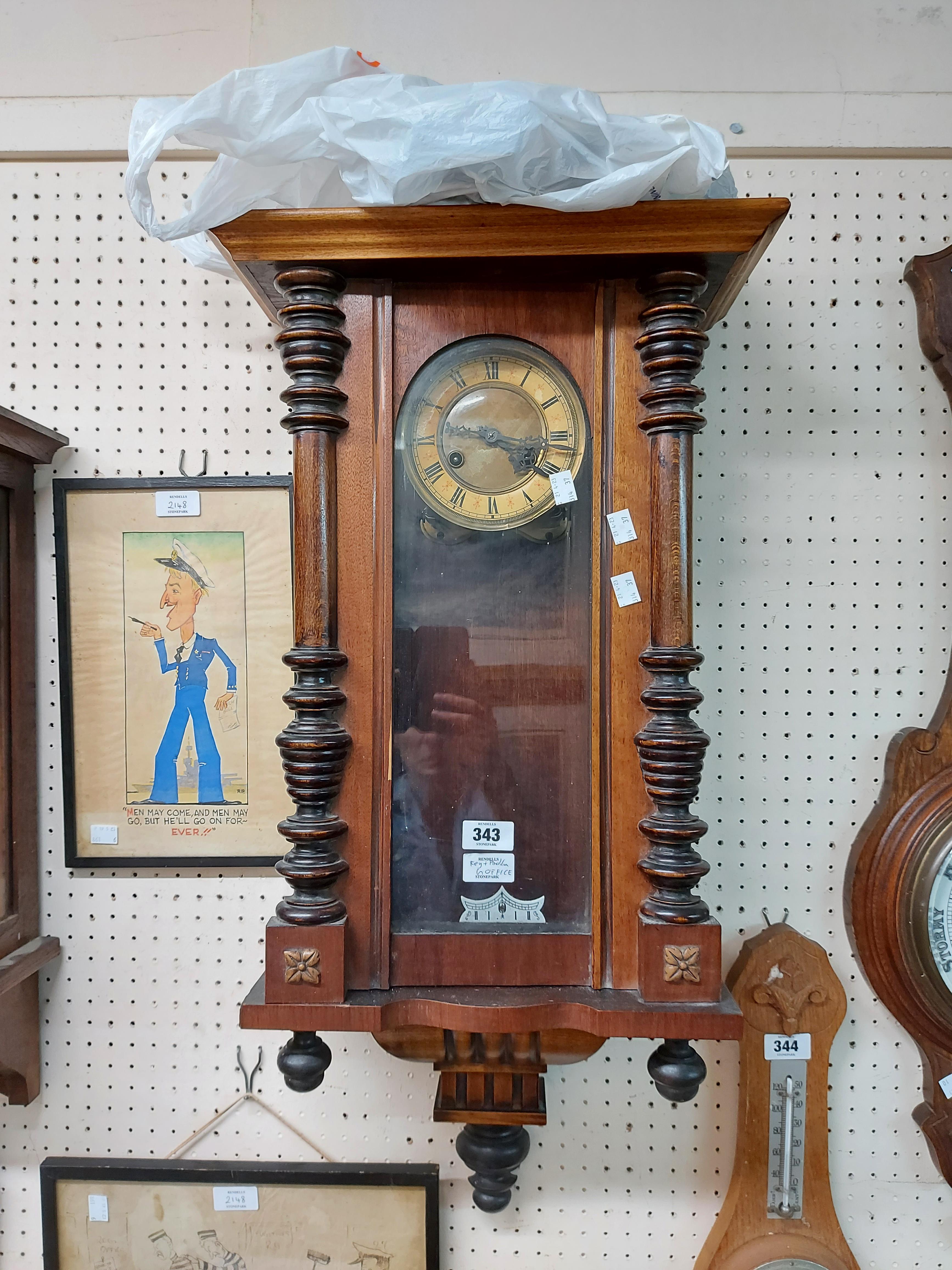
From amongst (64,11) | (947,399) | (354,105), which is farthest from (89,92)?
(947,399)

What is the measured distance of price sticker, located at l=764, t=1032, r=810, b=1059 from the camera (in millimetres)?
1092

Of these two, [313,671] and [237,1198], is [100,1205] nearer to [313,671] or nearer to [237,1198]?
[237,1198]

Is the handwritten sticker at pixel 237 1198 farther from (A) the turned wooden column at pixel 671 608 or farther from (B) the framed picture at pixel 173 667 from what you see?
(A) the turned wooden column at pixel 671 608

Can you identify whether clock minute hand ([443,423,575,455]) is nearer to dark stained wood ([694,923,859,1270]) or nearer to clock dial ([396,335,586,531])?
clock dial ([396,335,586,531])

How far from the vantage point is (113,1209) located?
Result: 1146 millimetres

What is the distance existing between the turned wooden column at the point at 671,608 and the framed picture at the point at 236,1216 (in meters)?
0.72

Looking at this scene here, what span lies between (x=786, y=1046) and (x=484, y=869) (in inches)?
24.6

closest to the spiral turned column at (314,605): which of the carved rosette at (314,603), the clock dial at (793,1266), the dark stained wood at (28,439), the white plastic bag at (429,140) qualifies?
the carved rosette at (314,603)

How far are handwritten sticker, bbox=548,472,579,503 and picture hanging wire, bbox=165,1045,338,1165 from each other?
96 centimetres

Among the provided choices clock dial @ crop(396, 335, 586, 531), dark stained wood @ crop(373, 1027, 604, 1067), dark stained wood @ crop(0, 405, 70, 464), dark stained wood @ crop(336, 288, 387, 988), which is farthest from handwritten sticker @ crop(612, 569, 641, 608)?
dark stained wood @ crop(0, 405, 70, 464)

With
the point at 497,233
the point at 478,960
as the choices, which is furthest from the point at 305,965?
the point at 497,233

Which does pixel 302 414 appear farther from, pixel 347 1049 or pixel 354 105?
pixel 347 1049

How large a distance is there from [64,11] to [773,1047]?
1.94 m

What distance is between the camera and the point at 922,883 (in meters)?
1.07
